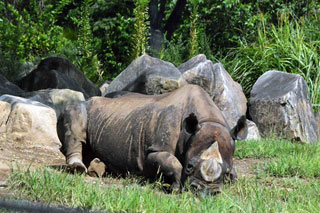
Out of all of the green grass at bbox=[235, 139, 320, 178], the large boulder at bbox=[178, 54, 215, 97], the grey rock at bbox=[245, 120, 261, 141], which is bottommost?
the grey rock at bbox=[245, 120, 261, 141]

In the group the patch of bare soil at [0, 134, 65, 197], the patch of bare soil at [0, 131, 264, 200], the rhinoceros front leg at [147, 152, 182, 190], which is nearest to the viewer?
the rhinoceros front leg at [147, 152, 182, 190]

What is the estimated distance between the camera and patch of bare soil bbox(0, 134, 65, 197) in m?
6.43

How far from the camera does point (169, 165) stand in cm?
586

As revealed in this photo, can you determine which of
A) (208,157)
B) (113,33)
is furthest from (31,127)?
(113,33)

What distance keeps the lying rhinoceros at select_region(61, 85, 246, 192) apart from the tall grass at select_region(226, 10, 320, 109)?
19.3ft

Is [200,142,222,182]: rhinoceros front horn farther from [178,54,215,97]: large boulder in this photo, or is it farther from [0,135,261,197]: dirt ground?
[178,54,215,97]: large boulder

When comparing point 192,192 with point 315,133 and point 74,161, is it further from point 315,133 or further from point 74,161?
point 315,133

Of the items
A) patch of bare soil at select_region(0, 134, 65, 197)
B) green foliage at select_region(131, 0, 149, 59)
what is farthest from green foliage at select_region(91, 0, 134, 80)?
patch of bare soil at select_region(0, 134, 65, 197)

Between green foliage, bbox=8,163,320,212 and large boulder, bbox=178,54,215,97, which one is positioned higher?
green foliage, bbox=8,163,320,212

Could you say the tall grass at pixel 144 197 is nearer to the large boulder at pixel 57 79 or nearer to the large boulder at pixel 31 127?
the large boulder at pixel 31 127

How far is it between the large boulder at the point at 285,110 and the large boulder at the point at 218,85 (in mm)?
346

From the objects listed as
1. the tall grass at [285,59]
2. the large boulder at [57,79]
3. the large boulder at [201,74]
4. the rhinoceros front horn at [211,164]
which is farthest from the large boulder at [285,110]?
the rhinoceros front horn at [211,164]

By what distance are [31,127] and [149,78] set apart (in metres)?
2.08

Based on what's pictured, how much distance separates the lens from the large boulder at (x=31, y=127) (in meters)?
8.04
